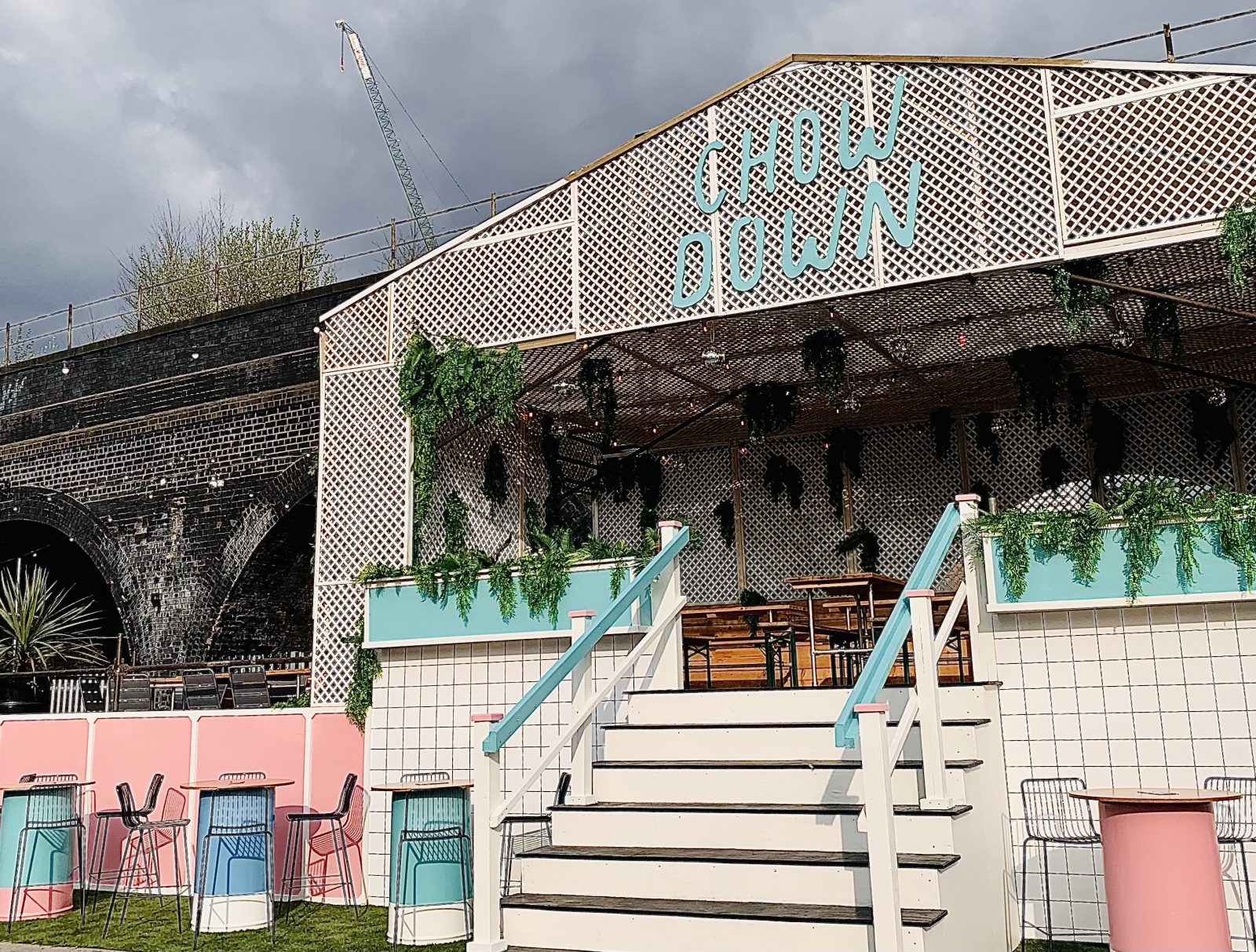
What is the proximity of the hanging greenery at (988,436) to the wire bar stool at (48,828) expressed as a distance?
8559 millimetres

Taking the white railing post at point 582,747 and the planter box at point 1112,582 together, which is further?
the planter box at point 1112,582

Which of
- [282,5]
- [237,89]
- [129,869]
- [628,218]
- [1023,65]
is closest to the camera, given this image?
[1023,65]

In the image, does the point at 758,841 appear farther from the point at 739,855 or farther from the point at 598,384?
the point at 598,384

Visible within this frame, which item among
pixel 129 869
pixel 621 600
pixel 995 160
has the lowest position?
pixel 129 869

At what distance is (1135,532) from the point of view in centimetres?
617

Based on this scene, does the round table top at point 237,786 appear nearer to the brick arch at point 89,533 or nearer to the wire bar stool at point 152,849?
the wire bar stool at point 152,849

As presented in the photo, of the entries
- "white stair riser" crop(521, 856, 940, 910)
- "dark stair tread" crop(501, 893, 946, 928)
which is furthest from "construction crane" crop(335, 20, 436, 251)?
"dark stair tread" crop(501, 893, 946, 928)

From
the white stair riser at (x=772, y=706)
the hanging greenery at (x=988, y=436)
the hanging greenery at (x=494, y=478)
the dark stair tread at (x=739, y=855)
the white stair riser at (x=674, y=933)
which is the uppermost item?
the hanging greenery at (x=988, y=436)

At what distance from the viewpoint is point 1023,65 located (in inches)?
276

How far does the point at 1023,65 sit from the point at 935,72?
55cm

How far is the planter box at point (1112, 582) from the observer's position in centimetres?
602

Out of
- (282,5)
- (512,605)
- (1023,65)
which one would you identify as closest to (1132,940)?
(512,605)

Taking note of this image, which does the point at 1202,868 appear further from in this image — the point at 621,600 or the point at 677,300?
the point at 677,300

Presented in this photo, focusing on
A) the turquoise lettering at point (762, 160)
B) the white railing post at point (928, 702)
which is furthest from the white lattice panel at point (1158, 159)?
the white railing post at point (928, 702)
